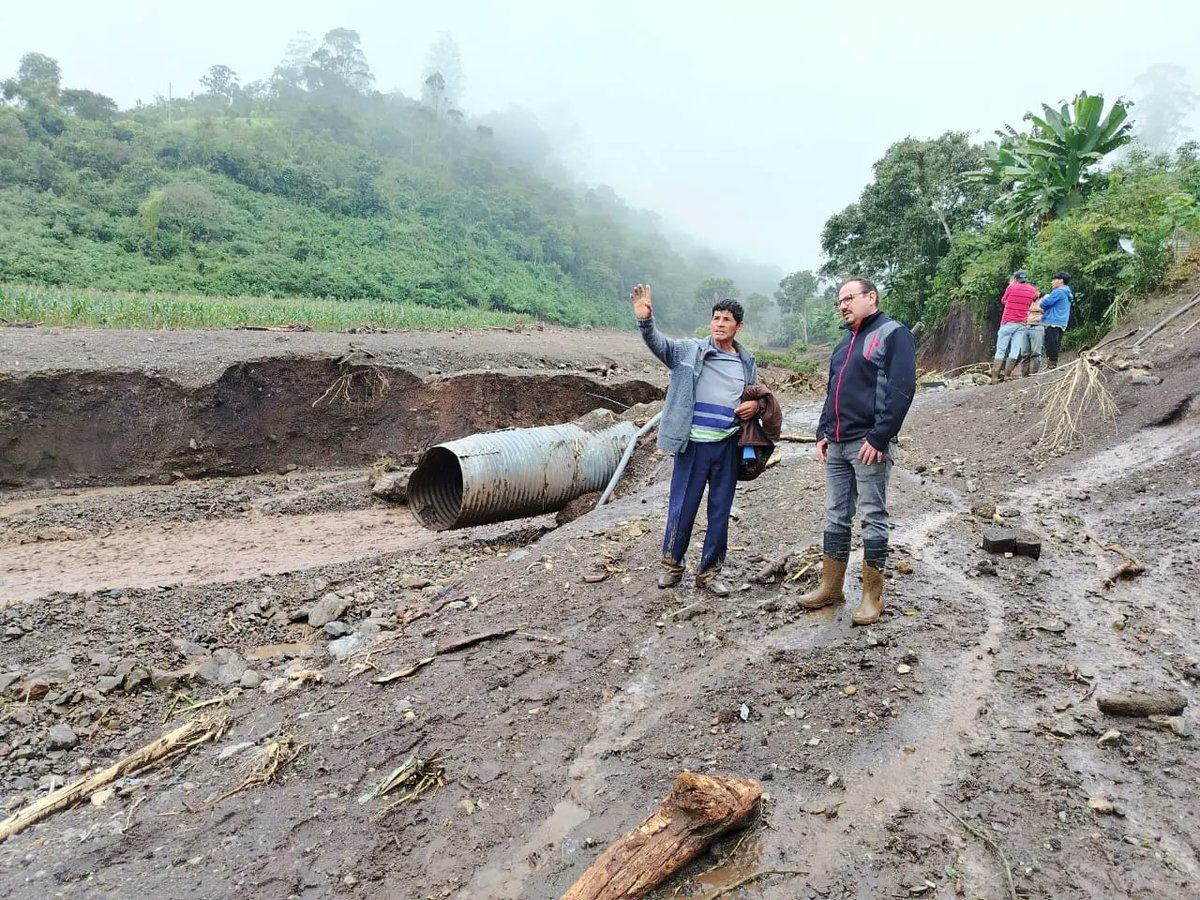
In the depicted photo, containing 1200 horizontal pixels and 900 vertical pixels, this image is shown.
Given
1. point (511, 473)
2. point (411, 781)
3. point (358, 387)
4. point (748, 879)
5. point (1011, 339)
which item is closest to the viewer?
point (748, 879)

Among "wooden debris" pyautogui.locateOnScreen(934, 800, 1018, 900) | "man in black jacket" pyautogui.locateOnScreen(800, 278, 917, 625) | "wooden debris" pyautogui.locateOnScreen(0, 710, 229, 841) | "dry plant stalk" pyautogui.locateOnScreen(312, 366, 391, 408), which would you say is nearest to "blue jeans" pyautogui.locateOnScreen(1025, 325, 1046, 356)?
"man in black jacket" pyautogui.locateOnScreen(800, 278, 917, 625)

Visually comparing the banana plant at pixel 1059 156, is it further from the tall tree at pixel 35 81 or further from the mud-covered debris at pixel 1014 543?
the tall tree at pixel 35 81

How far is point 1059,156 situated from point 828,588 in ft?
50.2

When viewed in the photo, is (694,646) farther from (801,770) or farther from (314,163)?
(314,163)

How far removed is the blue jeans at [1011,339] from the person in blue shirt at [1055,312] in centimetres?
36

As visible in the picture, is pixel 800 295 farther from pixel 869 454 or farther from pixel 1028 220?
pixel 869 454

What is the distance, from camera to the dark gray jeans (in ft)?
11.3

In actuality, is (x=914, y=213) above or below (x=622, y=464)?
above

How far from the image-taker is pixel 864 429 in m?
3.44

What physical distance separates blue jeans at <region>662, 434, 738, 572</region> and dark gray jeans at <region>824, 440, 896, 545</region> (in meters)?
0.58

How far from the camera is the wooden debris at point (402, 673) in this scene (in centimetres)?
363

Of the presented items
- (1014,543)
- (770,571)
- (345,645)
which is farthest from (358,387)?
(1014,543)

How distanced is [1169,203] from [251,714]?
12499 millimetres

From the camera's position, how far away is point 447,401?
36.9ft
